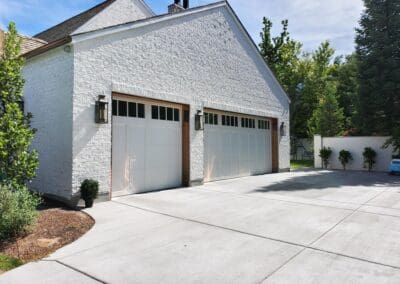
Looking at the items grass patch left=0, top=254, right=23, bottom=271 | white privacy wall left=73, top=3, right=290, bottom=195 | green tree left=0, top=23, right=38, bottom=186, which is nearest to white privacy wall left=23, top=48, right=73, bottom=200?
white privacy wall left=73, top=3, right=290, bottom=195

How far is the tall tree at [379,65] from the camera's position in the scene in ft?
58.2

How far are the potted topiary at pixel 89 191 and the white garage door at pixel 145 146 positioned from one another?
3.53 ft

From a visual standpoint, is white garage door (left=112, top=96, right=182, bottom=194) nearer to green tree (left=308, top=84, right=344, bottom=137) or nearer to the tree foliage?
green tree (left=308, top=84, right=344, bottom=137)

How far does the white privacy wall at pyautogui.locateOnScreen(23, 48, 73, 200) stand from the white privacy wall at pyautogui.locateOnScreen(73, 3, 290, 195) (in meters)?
0.26

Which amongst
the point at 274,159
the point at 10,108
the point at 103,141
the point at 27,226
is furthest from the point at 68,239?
the point at 274,159

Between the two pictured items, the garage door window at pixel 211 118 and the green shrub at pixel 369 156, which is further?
the green shrub at pixel 369 156

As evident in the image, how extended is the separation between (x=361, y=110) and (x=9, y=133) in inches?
763

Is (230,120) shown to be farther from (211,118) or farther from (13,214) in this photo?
(13,214)

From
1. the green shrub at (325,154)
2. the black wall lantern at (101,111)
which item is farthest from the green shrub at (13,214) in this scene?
the green shrub at (325,154)

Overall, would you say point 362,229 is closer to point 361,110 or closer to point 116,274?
point 116,274

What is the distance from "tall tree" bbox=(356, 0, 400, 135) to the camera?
1773 centimetres

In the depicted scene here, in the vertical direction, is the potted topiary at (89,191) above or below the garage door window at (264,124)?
below

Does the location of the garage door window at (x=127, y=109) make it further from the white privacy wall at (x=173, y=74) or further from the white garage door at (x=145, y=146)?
the white privacy wall at (x=173, y=74)

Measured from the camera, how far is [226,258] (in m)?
4.08
